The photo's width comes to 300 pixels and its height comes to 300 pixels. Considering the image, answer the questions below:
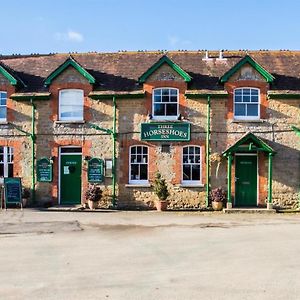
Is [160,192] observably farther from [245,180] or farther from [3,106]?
[3,106]

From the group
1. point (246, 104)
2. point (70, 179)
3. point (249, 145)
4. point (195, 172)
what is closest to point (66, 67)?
point (70, 179)

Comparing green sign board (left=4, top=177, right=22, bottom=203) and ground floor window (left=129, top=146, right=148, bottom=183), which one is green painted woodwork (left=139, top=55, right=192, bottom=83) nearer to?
ground floor window (left=129, top=146, right=148, bottom=183)

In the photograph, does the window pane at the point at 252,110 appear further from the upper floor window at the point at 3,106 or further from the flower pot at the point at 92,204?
the upper floor window at the point at 3,106

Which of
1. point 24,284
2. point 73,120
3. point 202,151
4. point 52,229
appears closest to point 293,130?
point 202,151

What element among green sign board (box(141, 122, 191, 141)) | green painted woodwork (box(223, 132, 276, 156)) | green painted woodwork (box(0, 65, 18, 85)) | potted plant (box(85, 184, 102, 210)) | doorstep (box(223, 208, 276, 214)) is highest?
green painted woodwork (box(0, 65, 18, 85))

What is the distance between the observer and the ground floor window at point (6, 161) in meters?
21.3

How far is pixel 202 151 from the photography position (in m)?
20.5

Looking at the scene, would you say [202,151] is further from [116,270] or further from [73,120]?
[116,270]

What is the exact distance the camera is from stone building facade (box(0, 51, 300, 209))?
20344 mm

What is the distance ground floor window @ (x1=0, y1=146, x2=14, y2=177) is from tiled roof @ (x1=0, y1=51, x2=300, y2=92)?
2979 mm

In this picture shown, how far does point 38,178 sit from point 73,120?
9.99 feet

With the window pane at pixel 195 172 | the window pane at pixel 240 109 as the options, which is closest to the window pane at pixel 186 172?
the window pane at pixel 195 172

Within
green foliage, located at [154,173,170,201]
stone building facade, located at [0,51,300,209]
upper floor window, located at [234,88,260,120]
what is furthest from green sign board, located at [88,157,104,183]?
upper floor window, located at [234,88,260,120]

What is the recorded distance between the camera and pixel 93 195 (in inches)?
794
